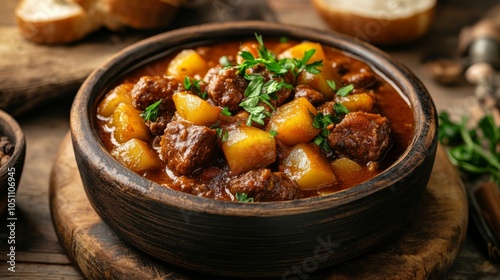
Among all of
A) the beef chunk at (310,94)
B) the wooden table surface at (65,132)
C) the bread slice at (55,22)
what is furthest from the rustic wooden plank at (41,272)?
the bread slice at (55,22)

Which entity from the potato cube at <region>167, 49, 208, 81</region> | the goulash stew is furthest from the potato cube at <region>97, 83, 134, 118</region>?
the potato cube at <region>167, 49, 208, 81</region>

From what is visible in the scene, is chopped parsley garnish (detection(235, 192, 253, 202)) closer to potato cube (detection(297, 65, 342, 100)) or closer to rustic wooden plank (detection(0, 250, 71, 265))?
potato cube (detection(297, 65, 342, 100))

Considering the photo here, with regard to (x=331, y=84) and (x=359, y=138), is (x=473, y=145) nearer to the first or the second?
(x=331, y=84)

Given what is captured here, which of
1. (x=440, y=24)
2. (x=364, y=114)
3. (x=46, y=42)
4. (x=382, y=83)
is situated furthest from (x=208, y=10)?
(x=364, y=114)

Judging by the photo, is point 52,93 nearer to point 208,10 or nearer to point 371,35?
point 208,10

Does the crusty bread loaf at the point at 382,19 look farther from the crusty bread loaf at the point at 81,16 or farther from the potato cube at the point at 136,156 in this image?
the potato cube at the point at 136,156

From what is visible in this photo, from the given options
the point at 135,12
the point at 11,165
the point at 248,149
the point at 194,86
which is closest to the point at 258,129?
the point at 248,149

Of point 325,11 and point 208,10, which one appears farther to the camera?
point 208,10

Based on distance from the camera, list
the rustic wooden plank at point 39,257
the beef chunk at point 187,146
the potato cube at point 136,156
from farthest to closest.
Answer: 1. the rustic wooden plank at point 39,257
2. the potato cube at point 136,156
3. the beef chunk at point 187,146
